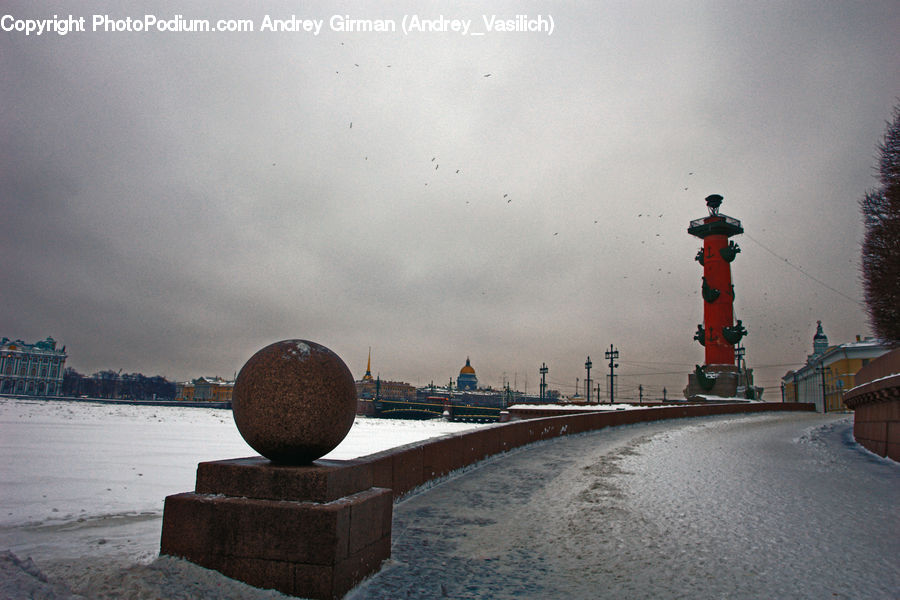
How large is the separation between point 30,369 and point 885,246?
15115 cm

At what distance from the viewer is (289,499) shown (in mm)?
3838

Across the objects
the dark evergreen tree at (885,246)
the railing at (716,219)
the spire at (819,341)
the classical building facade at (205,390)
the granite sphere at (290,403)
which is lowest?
the classical building facade at (205,390)

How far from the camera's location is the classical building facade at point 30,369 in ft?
395

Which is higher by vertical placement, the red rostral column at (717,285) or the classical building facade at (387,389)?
the red rostral column at (717,285)

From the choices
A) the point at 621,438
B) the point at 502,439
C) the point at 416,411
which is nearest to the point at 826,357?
the point at 416,411

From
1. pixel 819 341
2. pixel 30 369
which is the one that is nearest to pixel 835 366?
pixel 819 341

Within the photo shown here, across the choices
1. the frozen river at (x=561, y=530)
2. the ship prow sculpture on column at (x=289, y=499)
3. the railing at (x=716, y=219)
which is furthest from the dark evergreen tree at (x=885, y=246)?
the railing at (x=716, y=219)

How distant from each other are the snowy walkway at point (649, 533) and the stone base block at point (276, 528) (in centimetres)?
30

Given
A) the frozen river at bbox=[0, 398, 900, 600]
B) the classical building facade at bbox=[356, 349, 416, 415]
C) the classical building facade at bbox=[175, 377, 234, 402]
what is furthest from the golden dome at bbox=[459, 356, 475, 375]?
the frozen river at bbox=[0, 398, 900, 600]

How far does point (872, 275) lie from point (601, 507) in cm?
1585

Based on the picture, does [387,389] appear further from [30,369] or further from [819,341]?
[819,341]

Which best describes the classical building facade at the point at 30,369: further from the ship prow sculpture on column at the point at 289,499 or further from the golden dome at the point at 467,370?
the ship prow sculpture on column at the point at 289,499

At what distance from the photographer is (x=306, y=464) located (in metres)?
4.18

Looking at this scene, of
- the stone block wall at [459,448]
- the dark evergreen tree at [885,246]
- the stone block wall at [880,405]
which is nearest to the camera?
the stone block wall at [459,448]
